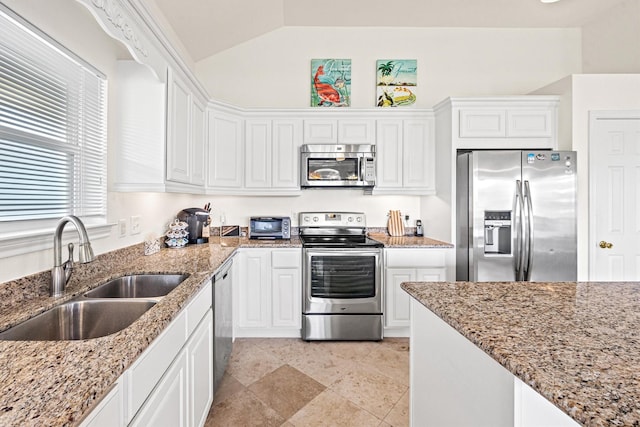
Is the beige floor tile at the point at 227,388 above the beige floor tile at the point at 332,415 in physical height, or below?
above

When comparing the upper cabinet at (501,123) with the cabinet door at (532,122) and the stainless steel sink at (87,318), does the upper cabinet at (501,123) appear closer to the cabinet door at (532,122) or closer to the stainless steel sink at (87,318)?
the cabinet door at (532,122)

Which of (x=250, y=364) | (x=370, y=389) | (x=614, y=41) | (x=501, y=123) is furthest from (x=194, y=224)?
(x=614, y=41)

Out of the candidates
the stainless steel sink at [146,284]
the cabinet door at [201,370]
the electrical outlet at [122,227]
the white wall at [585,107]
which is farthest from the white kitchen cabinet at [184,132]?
the white wall at [585,107]

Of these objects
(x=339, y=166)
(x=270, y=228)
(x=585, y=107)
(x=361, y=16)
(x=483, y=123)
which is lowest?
(x=270, y=228)

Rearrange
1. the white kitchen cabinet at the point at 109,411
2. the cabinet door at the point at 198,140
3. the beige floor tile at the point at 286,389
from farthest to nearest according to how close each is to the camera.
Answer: the cabinet door at the point at 198,140 → the beige floor tile at the point at 286,389 → the white kitchen cabinet at the point at 109,411

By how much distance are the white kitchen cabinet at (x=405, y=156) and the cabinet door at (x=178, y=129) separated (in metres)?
1.83

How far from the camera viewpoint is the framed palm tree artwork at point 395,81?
10.9 feet

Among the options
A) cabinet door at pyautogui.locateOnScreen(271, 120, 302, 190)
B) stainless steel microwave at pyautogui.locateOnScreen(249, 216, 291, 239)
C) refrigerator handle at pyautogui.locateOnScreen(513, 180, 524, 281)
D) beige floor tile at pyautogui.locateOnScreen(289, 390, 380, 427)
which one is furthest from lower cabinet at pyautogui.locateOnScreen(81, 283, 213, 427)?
refrigerator handle at pyautogui.locateOnScreen(513, 180, 524, 281)

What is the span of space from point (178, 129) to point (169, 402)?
172 centimetres

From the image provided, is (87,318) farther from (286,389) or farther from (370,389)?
(370,389)

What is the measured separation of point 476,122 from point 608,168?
1199 millimetres

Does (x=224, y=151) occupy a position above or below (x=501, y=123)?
below

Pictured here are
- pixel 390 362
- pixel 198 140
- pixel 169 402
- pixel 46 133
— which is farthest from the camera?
pixel 198 140

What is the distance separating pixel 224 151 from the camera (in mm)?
2928
